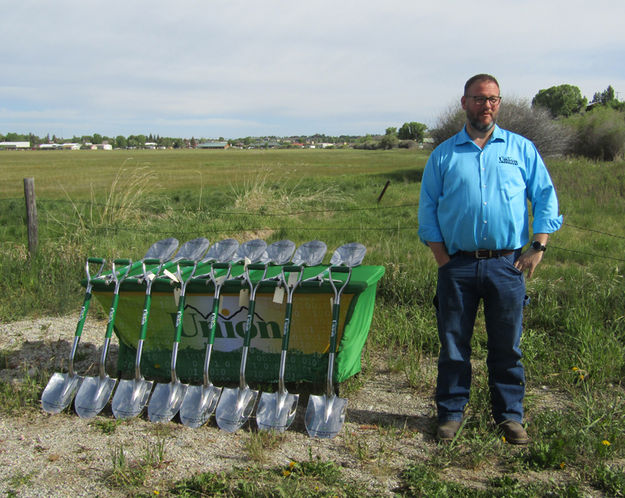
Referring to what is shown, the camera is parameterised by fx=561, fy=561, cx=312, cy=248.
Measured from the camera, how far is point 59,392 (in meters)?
4.14

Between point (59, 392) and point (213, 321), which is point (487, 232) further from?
point (59, 392)

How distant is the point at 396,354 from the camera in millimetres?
5090

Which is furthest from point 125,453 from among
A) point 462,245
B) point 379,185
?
point 379,185

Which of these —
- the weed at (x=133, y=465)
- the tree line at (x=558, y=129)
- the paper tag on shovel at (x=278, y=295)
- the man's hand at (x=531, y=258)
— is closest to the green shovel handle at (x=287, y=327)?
the paper tag on shovel at (x=278, y=295)

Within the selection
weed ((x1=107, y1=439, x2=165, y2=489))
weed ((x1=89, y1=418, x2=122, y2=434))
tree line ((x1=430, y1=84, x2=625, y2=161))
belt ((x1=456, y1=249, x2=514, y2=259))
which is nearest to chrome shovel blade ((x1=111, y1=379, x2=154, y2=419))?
weed ((x1=89, y1=418, x2=122, y2=434))

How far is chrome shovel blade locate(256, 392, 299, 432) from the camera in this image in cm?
365

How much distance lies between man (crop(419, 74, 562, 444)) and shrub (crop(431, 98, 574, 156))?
72.3 ft

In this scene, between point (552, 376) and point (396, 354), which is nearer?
point (552, 376)

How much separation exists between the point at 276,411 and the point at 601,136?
31.0 metres

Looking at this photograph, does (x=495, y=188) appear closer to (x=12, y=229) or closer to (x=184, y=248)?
(x=184, y=248)

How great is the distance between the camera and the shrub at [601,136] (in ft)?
95.1

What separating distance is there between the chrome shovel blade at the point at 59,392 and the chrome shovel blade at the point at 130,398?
0.37 meters

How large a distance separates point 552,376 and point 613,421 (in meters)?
0.87

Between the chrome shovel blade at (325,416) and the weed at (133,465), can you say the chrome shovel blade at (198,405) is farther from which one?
the chrome shovel blade at (325,416)
